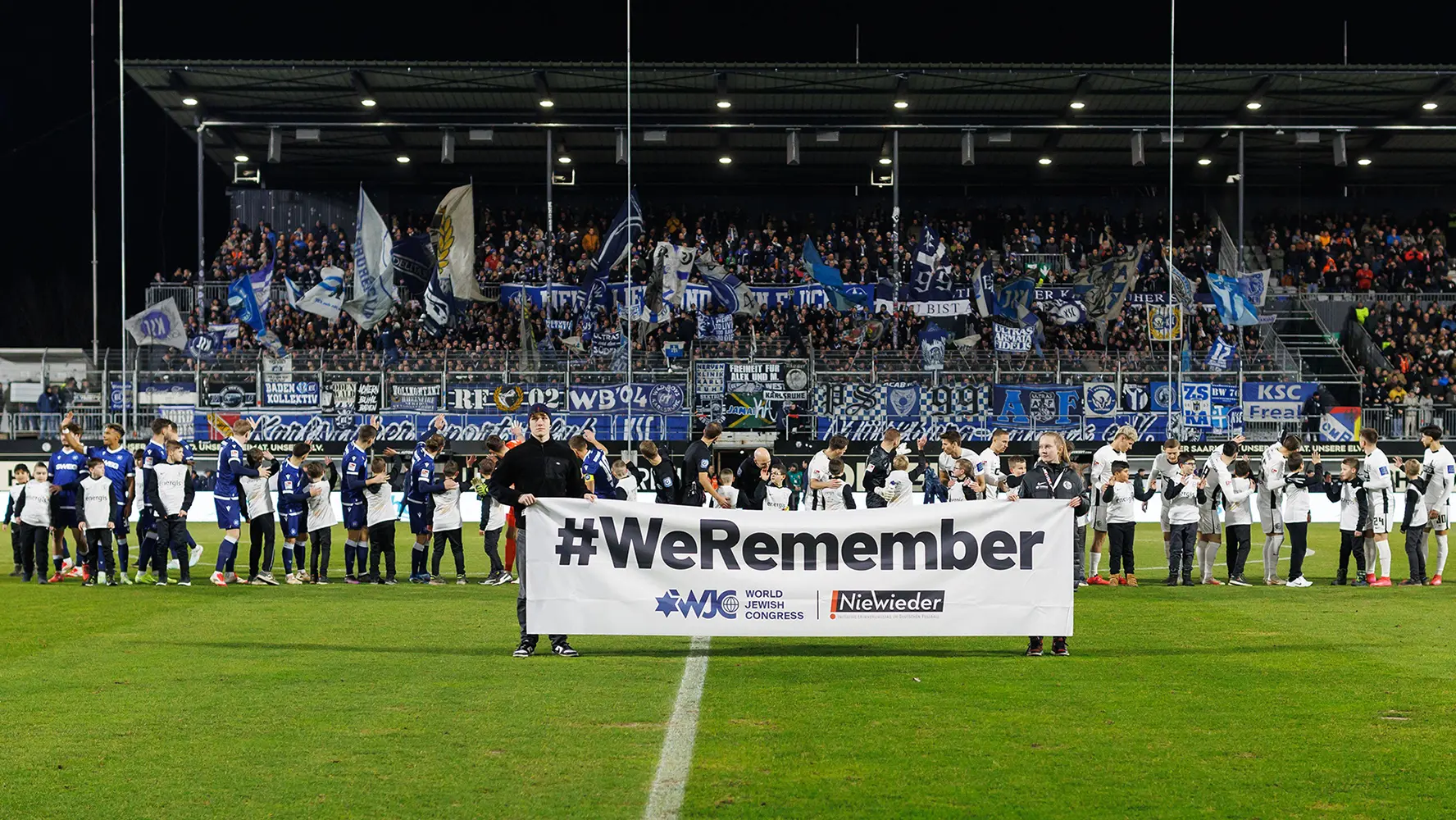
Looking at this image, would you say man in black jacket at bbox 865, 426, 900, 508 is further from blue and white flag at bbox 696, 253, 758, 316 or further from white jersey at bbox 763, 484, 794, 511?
blue and white flag at bbox 696, 253, 758, 316

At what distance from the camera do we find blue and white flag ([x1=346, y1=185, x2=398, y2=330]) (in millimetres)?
39312

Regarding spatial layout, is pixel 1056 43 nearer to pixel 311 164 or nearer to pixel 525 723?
pixel 311 164

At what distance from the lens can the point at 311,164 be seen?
4956 centimetres

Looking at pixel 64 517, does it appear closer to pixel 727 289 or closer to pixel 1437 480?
pixel 1437 480

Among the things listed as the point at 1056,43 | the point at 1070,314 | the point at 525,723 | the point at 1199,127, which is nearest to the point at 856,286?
the point at 1070,314

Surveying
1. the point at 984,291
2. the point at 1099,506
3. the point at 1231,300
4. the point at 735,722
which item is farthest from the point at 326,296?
the point at 735,722

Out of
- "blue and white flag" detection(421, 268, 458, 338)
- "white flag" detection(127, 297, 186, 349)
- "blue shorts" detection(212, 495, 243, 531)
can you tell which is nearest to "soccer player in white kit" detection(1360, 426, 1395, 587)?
"blue shorts" detection(212, 495, 243, 531)

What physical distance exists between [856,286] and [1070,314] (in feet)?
21.0

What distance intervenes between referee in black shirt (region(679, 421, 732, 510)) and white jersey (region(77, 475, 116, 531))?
282 inches

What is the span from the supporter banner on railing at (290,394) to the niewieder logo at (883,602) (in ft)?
90.9

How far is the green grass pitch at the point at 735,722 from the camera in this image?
6434 mm

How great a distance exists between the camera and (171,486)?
17328 millimetres

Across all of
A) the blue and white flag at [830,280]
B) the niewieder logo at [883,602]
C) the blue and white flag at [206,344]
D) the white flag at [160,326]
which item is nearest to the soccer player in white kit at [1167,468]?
the niewieder logo at [883,602]

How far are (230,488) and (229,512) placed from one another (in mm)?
287
